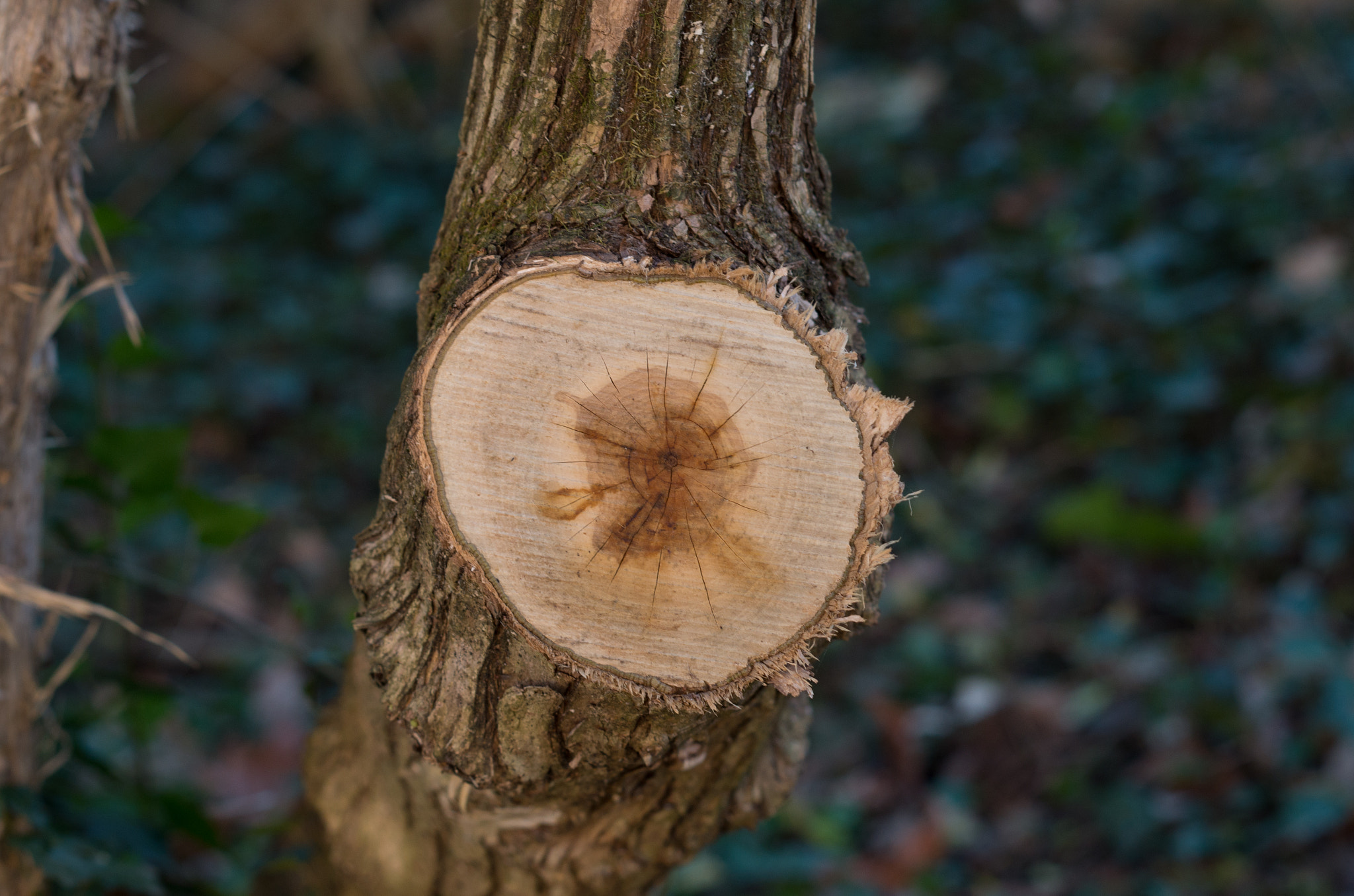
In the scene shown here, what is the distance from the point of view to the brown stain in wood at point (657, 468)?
80 centimetres

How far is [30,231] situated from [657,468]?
2.70 feet

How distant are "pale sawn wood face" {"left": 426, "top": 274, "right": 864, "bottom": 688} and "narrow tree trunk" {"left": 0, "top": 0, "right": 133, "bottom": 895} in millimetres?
618

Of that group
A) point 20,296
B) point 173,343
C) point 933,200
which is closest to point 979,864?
point 20,296

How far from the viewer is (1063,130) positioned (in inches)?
135

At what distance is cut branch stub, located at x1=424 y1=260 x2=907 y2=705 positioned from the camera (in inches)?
31.6

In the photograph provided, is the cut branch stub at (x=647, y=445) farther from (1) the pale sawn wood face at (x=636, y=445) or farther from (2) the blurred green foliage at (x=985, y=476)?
(2) the blurred green foliage at (x=985, y=476)

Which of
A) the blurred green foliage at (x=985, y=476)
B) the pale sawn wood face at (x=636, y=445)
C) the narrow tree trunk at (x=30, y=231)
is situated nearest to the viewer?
the pale sawn wood face at (x=636, y=445)

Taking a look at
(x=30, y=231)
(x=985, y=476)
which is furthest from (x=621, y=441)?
(x=985, y=476)

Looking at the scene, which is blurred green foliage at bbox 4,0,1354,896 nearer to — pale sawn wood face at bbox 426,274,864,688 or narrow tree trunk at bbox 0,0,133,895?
narrow tree trunk at bbox 0,0,133,895

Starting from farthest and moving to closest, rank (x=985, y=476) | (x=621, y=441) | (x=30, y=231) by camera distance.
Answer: (x=985, y=476)
(x=30, y=231)
(x=621, y=441)

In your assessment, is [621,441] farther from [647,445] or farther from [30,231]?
[30,231]

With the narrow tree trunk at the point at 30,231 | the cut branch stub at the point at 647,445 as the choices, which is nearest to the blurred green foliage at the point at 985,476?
the narrow tree trunk at the point at 30,231

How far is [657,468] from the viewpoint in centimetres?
81

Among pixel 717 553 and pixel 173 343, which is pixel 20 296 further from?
pixel 173 343
